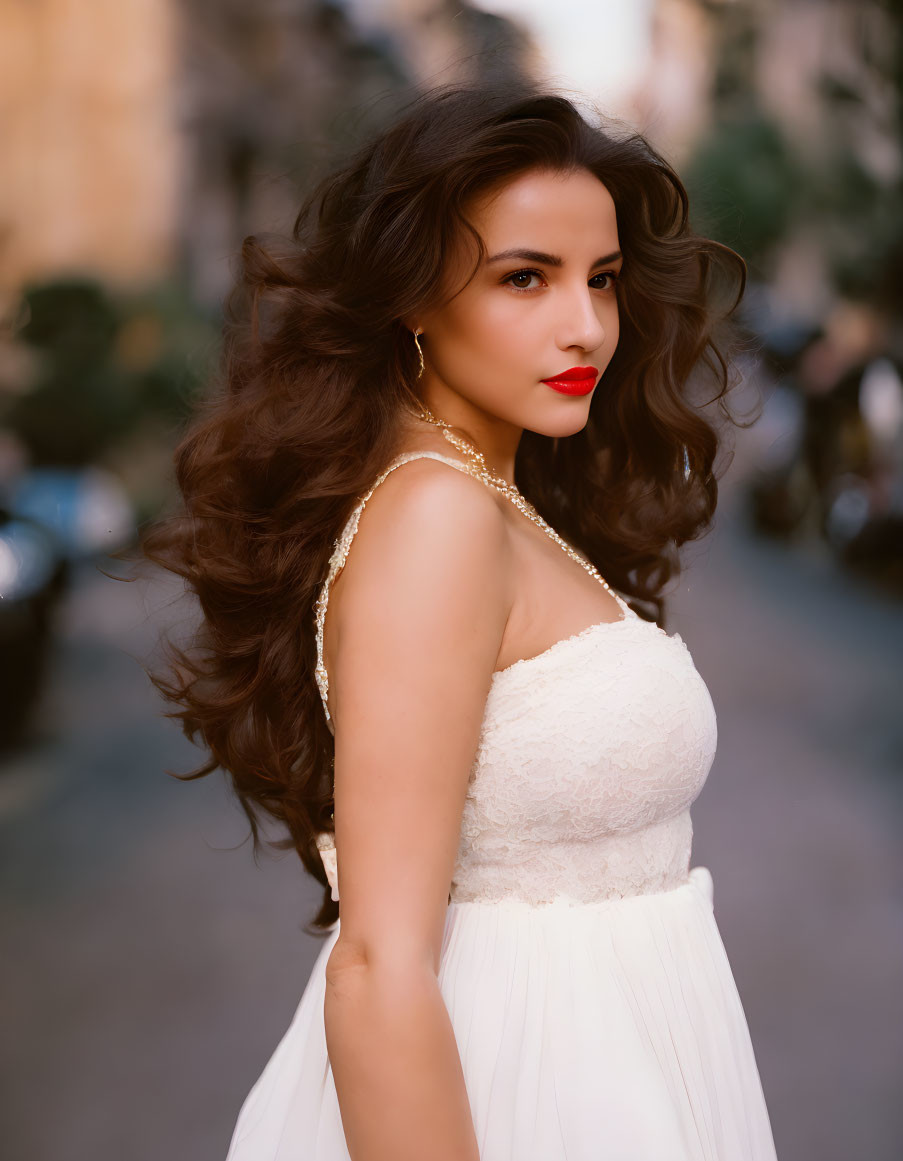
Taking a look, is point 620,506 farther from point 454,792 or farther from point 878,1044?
point 878,1044

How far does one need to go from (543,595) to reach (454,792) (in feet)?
1.06

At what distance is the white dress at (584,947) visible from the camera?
5.08 ft

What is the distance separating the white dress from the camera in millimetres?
1548

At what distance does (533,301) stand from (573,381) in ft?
0.41

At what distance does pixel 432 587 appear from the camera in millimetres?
1430

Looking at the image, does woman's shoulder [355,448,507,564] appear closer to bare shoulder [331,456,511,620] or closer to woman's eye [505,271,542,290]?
bare shoulder [331,456,511,620]

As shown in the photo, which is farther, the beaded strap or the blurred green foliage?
the blurred green foliage

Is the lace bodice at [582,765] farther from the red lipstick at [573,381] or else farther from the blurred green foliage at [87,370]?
the blurred green foliage at [87,370]

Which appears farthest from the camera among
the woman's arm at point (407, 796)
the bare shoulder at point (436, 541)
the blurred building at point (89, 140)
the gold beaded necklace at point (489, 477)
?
the blurred building at point (89, 140)

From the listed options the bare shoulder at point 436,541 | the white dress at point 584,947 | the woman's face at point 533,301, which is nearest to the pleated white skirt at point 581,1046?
the white dress at point 584,947

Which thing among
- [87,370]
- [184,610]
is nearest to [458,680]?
[184,610]

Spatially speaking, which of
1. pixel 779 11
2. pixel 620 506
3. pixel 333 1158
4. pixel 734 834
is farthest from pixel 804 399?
pixel 779 11

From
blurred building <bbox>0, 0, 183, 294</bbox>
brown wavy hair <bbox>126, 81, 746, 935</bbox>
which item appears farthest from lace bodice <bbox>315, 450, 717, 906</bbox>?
blurred building <bbox>0, 0, 183, 294</bbox>

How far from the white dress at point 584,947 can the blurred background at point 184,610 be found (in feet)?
2.51
